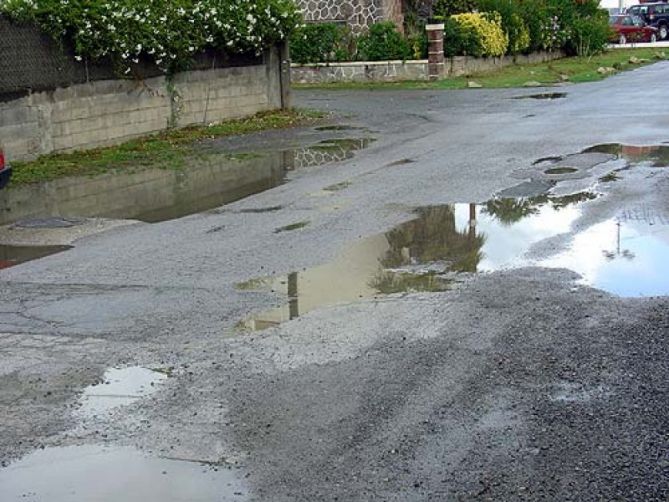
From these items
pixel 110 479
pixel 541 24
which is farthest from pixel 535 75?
pixel 110 479

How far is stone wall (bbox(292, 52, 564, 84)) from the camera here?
31859 millimetres

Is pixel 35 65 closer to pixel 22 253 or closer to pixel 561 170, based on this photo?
pixel 22 253

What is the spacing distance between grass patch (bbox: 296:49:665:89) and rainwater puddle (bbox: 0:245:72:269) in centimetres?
1984

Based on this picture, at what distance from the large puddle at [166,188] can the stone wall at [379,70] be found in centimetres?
1519

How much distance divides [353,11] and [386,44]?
360 cm

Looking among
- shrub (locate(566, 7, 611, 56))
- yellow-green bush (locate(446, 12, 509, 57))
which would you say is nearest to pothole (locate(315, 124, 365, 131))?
yellow-green bush (locate(446, 12, 509, 57))

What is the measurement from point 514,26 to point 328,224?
2743cm

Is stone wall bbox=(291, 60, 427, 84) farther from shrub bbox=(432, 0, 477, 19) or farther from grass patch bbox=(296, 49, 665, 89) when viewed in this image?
shrub bbox=(432, 0, 477, 19)

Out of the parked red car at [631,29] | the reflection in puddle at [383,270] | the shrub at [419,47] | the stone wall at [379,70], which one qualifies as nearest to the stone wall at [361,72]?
the stone wall at [379,70]

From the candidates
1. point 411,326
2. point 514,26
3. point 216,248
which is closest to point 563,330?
point 411,326

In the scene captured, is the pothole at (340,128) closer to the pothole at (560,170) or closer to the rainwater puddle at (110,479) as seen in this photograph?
the pothole at (560,170)

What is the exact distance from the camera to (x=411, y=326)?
→ 7223 mm

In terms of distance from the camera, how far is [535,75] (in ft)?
107

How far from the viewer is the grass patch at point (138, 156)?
51.3 feet
